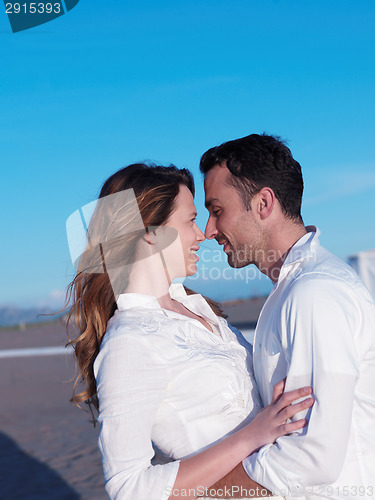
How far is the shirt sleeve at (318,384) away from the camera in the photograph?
171 centimetres

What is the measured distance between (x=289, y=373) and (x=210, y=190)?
1034mm

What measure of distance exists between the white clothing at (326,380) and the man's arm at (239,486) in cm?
5

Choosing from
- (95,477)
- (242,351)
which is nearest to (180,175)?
(242,351)

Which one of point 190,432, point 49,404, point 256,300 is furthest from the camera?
point 256,300

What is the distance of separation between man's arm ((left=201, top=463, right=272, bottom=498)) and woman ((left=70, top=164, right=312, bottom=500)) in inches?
1.6

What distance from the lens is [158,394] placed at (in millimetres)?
1908

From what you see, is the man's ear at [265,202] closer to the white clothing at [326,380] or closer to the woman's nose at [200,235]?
the woman's nose at [200,235]

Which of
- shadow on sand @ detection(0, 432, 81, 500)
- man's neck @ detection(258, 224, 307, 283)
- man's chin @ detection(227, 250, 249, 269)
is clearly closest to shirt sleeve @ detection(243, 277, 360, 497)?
man's neck @ detection(258, 224, 307, 283)

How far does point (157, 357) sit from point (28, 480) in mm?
4370

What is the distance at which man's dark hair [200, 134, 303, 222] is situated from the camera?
2.41 meters

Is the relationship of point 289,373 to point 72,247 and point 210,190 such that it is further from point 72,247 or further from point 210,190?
point 72,247

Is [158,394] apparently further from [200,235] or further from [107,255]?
[200,235]

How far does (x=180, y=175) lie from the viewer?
256cm

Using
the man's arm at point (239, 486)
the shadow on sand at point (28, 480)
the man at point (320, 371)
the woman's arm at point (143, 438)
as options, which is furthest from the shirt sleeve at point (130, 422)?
the shadow on sand at point (28, 480)
